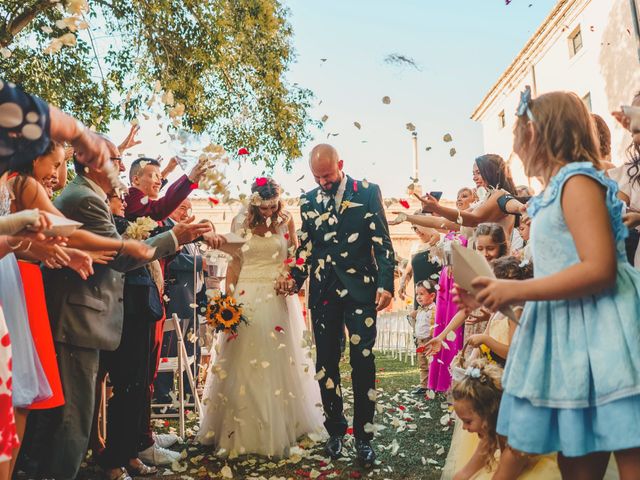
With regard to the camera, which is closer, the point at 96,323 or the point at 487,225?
the point at 96,323

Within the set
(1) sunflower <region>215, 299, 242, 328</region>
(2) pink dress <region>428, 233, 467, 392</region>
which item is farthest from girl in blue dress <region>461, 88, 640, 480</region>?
(2) pink dress <region>428, 233, 467, 392</region>

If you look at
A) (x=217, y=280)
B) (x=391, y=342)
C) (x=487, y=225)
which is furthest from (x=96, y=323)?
(x=391, y=342)

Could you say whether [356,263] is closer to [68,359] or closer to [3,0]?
[68,359]

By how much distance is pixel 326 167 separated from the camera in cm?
452

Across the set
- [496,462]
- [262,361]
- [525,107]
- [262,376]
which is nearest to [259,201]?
[262,361]

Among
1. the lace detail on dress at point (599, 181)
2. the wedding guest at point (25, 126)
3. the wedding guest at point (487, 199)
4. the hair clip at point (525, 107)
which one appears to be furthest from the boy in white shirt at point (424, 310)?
the wedding guest at point (25, 126)

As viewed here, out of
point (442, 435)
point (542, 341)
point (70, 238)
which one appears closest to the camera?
point (542, 341)

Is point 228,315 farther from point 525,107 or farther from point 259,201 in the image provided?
point 525,107

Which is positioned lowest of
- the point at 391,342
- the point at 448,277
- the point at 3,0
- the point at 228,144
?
the point at 391,342

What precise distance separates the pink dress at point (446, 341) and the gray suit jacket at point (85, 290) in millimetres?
3471

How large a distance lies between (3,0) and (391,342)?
34.3 ft

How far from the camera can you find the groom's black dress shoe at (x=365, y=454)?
385 centimetres

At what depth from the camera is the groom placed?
4.16m

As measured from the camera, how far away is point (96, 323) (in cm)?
319
